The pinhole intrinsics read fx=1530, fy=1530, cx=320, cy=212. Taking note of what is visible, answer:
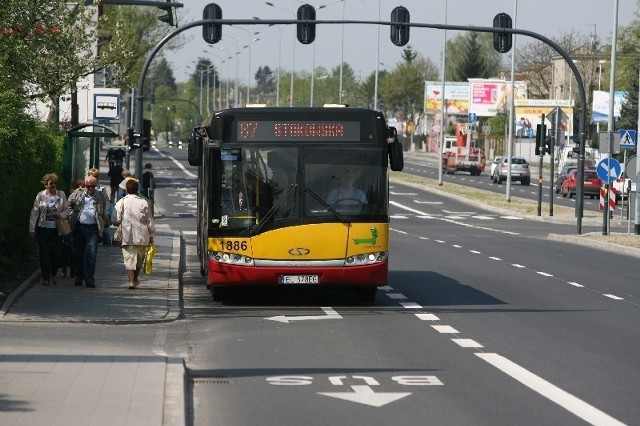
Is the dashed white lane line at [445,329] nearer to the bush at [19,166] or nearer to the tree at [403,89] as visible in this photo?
the bush at [19,166]

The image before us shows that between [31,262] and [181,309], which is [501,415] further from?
[31,262]

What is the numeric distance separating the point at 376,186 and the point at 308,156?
1.01m

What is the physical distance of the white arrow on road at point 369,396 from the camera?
11.7 meters

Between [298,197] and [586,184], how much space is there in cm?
5735

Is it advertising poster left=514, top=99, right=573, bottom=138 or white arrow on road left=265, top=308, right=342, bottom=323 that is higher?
advertising poster left=514, top=99, right=573, bottom=138

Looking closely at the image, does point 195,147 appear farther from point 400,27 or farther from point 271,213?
point 400,27

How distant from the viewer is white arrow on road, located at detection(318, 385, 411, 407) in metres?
11.7

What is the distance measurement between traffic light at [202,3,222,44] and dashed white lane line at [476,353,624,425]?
22243mm

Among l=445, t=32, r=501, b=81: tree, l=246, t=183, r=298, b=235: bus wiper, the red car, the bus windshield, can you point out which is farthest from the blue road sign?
l=445, t=32, r=501, b=81: tree

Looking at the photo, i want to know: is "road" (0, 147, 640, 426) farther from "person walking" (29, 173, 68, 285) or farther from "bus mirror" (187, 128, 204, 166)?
"person walking" (29, 173, 68, 285)

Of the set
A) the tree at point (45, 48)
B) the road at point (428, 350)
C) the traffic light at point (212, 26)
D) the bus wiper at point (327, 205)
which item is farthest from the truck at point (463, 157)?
the bus wiper at point (327, 205)

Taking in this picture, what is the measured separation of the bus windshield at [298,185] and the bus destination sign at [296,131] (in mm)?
135

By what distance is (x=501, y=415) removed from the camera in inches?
436

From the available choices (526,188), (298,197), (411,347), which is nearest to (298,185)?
(298,197)
